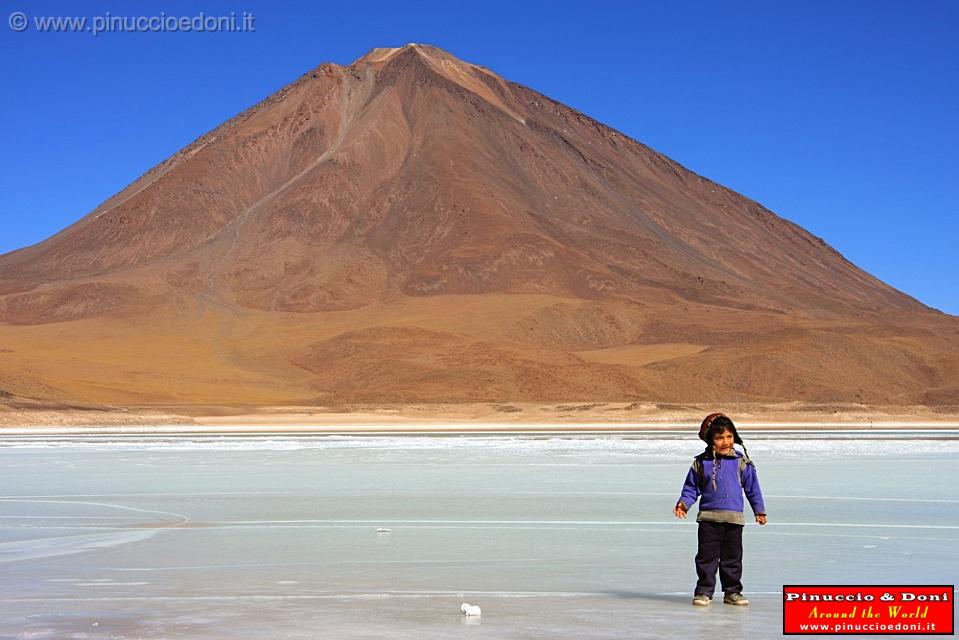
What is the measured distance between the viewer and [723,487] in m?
8.88

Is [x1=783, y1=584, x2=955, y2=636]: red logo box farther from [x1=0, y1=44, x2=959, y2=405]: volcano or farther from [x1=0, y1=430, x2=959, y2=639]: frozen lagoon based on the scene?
[x1=0, y1=44, x2=959, y2=405]: volcano

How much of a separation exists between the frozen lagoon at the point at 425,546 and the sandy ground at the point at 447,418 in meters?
24.6

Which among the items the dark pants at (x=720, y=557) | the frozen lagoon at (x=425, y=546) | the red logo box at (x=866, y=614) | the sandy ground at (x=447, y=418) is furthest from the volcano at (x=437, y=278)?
the red logo box at (x=866, y=614)

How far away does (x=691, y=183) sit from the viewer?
170375 mm

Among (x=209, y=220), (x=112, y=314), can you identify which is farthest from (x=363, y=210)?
(x=112, y=314)

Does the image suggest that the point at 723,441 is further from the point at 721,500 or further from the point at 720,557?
the point at 720,557

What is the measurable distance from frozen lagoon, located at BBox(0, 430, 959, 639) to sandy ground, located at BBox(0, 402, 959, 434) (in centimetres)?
2465

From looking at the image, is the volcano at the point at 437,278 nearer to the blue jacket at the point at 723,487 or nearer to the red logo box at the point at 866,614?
the blue jacket at the point at 723,487

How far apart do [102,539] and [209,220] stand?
12609 cm

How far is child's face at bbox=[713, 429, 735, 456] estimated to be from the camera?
8773 millimetres

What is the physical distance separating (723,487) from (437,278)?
108705 mm

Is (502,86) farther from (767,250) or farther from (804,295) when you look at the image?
(804,295)

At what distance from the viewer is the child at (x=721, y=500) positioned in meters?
8.72

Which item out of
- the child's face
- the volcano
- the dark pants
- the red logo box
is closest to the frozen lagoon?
the dark pants
